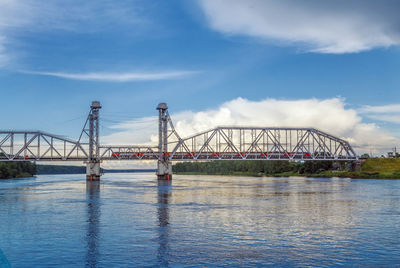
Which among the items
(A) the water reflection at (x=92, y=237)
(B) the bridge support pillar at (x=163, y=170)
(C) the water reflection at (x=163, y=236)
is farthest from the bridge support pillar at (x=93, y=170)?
(C) the water reflection at (x=163, y=236)

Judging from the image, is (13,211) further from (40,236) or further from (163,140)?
(163,140)

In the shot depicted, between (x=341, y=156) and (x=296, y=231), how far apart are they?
540ft

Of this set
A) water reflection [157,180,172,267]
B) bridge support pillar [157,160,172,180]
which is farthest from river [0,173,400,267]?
bridge support pillar [157,160,172,180]

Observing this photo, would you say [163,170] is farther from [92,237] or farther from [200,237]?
[200,237]

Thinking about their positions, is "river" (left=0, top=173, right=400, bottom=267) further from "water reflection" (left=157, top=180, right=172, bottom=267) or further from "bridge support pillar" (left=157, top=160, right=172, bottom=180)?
"bridge support pillar" (left=157, top=160, right=172, bottom=180)

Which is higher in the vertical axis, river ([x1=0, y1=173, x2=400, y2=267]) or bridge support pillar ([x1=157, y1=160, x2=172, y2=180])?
bridge support pillar ([x1=157, y1=160, x2=172, y2=180])

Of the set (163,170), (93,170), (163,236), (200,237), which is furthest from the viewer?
(93,170)

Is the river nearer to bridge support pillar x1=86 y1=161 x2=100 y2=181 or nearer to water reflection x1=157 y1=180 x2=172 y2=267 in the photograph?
water reflection x1=157 y1=180 x2=172 y2=267

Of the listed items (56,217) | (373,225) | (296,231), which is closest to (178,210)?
(56,217)

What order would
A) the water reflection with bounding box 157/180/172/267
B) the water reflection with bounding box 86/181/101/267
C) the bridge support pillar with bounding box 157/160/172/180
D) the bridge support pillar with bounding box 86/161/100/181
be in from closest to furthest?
the water reflection with bounding box 157/180/172/267 < the water reflection with bounding box 86/181/101/267 < the bridge support pillar with bounding box 157/160/172/180 < the bridge support pillar with bounding box 86/161/100/181

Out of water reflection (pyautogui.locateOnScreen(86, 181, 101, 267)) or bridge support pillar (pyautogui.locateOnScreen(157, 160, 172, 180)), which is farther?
bridge support pillar (pyautogui.locateOnScreen(157, 160, 172, 180))

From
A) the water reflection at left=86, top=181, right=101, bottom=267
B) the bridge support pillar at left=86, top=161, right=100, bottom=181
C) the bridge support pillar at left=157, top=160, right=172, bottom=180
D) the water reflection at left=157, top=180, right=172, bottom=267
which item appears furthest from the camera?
the bridge support pillar at left=86, top=161, right=100, bottom=181

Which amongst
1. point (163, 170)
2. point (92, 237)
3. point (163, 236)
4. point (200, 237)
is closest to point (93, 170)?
point (163, 170)

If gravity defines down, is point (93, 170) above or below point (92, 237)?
above
